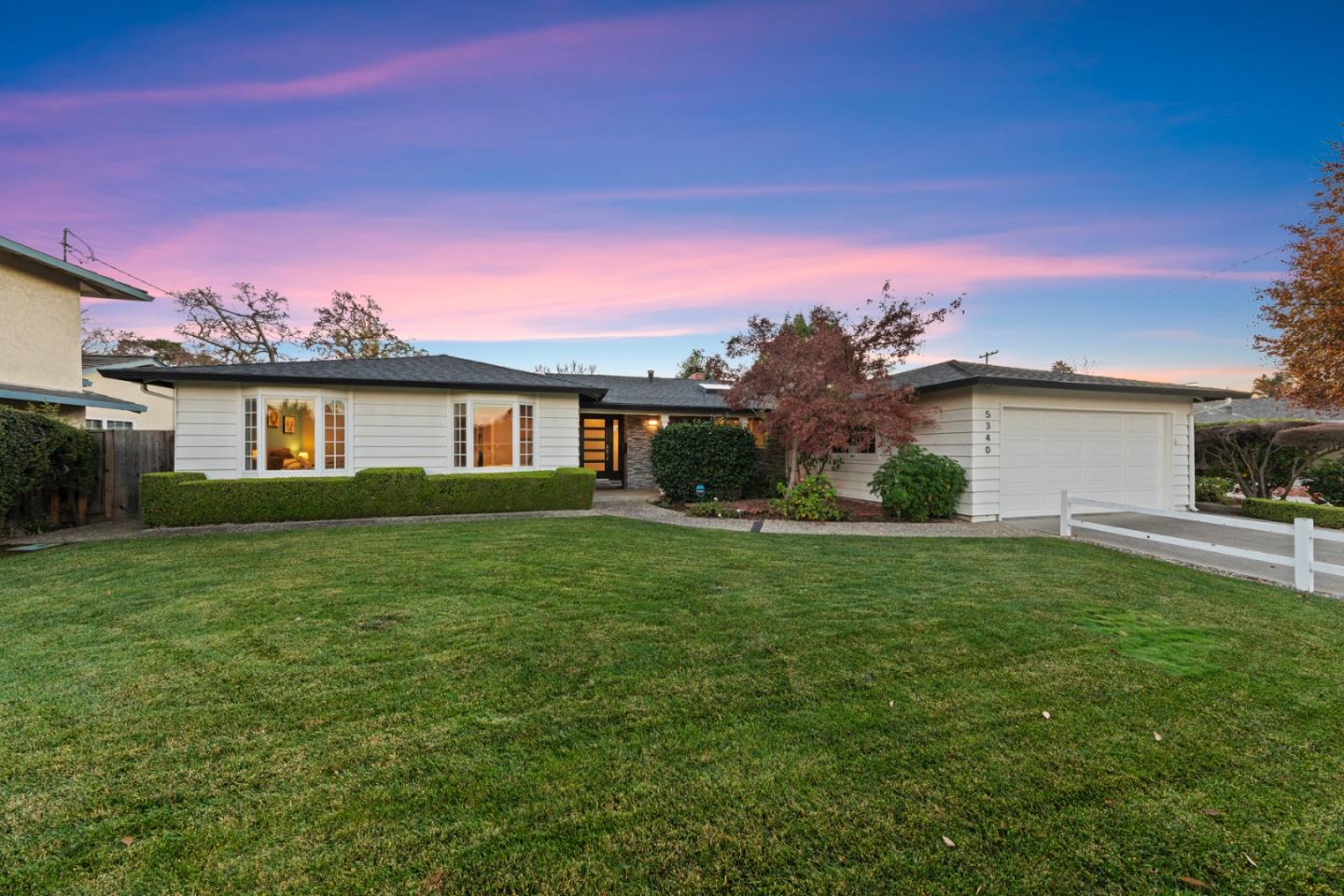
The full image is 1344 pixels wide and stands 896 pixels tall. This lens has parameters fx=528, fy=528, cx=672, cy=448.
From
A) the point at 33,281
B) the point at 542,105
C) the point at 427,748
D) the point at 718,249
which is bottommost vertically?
the point at 427,748

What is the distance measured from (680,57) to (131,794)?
1045 centimetres

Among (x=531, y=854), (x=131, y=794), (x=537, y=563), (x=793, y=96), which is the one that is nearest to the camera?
(x=531, y=854)

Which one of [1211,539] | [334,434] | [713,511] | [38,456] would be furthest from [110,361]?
[1211,539]

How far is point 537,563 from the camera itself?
5672 mm

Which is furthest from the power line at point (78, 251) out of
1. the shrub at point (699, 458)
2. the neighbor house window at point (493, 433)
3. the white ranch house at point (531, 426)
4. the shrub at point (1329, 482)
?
the shrub at point (1329, 482)

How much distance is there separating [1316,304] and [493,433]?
54.2 feet

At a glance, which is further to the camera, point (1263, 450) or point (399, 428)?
point (1263, 450)

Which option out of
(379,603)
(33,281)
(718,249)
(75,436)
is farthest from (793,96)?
(33,281)

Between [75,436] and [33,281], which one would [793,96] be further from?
[33,281]

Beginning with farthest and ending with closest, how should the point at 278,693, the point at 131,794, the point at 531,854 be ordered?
the point at 278,693 < the point at 131,794 < the point at 531,854

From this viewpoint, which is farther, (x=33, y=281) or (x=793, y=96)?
(x=33, y=281)

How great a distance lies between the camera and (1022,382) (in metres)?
9.23

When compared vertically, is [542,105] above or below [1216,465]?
above

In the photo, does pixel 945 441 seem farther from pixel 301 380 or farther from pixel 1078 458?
pixel 301 380
